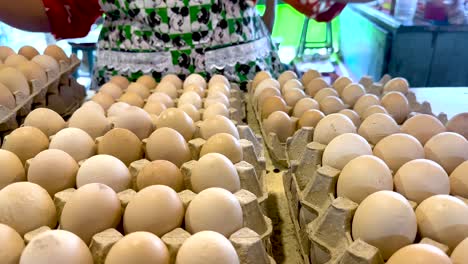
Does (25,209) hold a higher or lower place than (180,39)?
lower

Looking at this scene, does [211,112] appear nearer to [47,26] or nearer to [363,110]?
[363,110]

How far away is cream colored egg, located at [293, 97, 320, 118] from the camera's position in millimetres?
951

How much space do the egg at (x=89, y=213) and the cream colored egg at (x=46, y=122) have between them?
0.33 metres

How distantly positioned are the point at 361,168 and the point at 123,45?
3.17 ft

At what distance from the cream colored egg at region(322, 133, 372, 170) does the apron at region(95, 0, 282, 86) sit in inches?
27.9

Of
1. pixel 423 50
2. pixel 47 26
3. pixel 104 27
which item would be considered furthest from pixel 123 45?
pixel 423 50

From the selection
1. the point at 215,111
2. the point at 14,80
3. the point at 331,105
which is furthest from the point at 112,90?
the point at 331,105

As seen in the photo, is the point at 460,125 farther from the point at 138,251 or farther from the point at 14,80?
the point at 14,80

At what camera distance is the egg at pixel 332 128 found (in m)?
0.76

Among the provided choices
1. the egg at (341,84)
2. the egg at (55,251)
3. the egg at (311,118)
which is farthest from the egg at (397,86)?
the egg at (55,251)

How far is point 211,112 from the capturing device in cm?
89

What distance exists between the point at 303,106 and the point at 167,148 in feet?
1.22

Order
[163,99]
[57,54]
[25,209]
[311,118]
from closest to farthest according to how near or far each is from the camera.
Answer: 1. [25,209]
2. [311,118]
3. [163,99]
4. [57,54]

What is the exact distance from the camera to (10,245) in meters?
0.50
